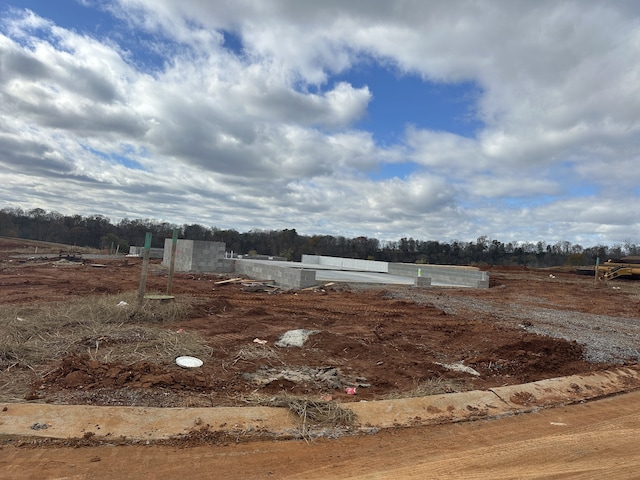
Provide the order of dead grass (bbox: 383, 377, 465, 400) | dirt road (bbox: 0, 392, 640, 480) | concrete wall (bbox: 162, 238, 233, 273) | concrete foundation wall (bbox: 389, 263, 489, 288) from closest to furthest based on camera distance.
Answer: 1. dirt road (bbox: 0, 392, 640, 480)
2. dead grass (bbox: 383, 377, 465, 400)
3. concrete wall (bbox: 162, 238, 233, 273)
4. concrete foundation wall (bbox: 389, 263, 489, 288)

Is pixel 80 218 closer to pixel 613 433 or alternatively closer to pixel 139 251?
pixel 139 251

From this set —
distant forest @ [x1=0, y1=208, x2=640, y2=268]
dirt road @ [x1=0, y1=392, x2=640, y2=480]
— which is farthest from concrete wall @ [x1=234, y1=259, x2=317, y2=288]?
distant forest @ [x1=0, y1=208, x2=640, y2=268]

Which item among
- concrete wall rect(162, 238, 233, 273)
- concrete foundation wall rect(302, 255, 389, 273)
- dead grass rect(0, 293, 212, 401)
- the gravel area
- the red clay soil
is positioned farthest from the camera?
concrete foundation wall rect(302, 255, 389, 273)

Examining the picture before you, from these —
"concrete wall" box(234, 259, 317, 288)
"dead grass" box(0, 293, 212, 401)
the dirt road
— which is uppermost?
"concrete wall" box(234, 259, 317, 288)

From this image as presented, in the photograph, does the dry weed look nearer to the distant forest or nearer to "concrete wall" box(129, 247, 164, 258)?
"concrete wall" box(129, 247, 164, 258)

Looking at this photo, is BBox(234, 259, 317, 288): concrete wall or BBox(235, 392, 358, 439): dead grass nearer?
BBox(235, 392, 358, 439): dead grass

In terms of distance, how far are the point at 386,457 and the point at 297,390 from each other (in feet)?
6.08

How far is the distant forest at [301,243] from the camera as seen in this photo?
68.7m

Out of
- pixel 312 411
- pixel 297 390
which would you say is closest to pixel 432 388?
pixel 297 390

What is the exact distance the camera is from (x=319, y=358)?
6.81 meters

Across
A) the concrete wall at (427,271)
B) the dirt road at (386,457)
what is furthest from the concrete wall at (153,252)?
the dirt road at (386,457)

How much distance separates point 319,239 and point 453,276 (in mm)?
50974

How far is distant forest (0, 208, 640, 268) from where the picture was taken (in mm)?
68688

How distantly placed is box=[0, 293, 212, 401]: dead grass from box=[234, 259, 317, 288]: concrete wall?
880 centimetres
